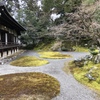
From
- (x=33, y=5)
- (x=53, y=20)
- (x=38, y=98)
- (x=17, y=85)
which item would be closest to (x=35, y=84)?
(x=17, y=85)

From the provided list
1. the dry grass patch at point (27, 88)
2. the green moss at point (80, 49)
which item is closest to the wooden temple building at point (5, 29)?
the dry grass patch at point (27, 88)

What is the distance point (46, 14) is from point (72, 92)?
21.8 metres

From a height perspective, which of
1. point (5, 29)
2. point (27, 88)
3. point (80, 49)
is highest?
point (5, 29)

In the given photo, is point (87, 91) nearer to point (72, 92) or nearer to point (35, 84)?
point (72, 92)

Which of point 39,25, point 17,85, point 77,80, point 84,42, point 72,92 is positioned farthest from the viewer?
point 39,25

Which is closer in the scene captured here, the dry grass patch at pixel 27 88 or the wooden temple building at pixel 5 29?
the dry grass patch at pixel 27 88

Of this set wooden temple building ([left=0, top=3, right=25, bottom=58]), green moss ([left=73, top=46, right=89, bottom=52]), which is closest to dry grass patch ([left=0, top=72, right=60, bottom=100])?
wooden temple building ([left=0, top=3, right=25, bottom=58])

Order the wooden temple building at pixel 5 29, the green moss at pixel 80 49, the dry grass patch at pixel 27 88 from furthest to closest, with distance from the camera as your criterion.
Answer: the green moss at pixel 80 49, the wooden temple building at pixel 5 29, the dry grass patch at pixel 27 88

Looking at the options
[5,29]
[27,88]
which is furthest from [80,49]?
[27,88]

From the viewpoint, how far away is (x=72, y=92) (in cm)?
514

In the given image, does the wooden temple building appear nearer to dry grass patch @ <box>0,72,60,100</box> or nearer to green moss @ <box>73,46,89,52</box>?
dry grass patch @ <box>0,72,60,100</box>

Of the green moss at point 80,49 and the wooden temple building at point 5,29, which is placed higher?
the wooden temple building at point 5,29

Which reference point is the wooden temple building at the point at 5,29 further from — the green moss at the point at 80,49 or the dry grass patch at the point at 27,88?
the green moss at the point at 80,49

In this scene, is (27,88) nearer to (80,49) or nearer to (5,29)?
(5,29)
